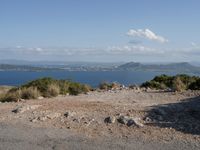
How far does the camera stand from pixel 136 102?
17172 millimetres

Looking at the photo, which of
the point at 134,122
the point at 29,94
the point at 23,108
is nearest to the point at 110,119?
the point at 134,122

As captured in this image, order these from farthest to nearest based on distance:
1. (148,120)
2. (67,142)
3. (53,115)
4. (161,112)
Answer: (161,112)
(53,115)
(148,120)
(67,142)

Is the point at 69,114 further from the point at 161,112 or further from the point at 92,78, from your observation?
the point at 92,78

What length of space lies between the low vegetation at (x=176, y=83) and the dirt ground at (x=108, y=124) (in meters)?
4.76

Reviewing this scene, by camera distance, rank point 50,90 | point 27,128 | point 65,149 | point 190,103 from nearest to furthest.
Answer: point 65,149 < point 27,128 < point 190,103 < point 50,90

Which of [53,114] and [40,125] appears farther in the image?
[53,114]

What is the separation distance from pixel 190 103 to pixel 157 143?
6.38 m

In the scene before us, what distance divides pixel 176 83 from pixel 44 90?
22.7ft

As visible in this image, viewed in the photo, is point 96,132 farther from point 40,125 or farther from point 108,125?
point 40,125

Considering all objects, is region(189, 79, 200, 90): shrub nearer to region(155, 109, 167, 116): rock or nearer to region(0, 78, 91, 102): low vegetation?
region(0, 78, 91, 102): low vegetation

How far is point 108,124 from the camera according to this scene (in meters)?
12.7

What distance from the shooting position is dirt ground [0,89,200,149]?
1071cm

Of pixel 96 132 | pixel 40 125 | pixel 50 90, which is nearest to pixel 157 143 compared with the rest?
pixel 96 132

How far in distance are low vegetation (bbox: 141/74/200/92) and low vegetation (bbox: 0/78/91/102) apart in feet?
14.2
